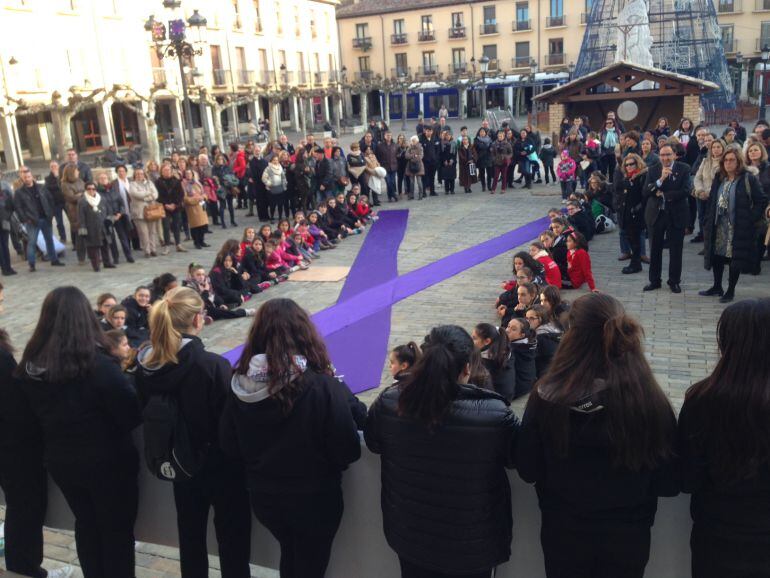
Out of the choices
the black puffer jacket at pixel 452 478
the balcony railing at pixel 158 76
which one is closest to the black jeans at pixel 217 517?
the black puffer jacket at pixel 452 478

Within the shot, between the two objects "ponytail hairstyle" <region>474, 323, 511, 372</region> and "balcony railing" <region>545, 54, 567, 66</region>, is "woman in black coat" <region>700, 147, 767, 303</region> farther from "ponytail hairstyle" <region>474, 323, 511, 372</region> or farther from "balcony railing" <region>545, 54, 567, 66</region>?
"balcony railing" <region>545, 54, 567, 66</region>

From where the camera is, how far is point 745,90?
163 feet

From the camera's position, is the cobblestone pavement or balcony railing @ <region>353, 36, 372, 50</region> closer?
the cobblestone pavement

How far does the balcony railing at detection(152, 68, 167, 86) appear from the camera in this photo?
127ft

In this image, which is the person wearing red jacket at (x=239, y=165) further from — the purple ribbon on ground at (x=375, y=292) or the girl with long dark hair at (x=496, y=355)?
the girl with long dark hair at (x=496, y=355)

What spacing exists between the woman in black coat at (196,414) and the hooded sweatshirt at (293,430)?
185mm

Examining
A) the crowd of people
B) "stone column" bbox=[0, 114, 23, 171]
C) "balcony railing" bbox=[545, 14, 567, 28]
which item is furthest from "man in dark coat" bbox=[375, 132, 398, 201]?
"balcony railing" bbox=[545, 14, 567, 28]

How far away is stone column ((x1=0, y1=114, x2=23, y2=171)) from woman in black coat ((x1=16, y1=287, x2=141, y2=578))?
32256mm

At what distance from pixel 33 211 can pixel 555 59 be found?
49.1 metres

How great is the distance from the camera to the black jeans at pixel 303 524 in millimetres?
2947

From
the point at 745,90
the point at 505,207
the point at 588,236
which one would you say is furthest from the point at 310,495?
the point at 745,90

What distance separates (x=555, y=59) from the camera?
175 ft

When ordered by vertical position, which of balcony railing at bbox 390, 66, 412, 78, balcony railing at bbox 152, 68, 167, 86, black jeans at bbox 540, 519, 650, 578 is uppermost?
balcony railing at bbox 390, 66, 412, 78

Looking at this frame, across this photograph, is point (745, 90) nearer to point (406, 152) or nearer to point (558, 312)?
point (406, 152)
